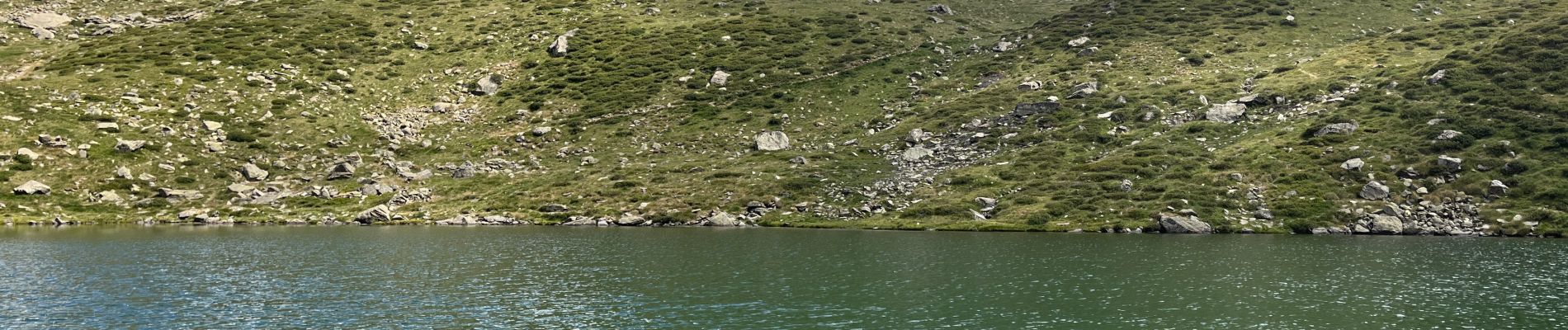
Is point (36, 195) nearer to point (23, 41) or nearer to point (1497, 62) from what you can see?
point (23, 41)

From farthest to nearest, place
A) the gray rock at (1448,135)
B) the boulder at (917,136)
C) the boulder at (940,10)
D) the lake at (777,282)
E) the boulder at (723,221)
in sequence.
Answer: the boulder at (940,10) → the boulder at (917,136) → the boulder at (723,221) → the gray rock at (1448,135) → the lake at (777,282)

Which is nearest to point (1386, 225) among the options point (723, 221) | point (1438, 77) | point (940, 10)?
point (1438, 77)

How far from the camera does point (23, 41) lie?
133 m

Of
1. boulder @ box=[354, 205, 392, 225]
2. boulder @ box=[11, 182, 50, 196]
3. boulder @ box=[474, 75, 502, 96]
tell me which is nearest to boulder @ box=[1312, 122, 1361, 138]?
boulder @ box=[354, 205, 392, 225]

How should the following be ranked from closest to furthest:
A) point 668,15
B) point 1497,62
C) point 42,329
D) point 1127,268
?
point 42,329 → point 1127,268 → point 1497,62 → point 668,15

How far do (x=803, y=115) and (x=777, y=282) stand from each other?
73.1 m

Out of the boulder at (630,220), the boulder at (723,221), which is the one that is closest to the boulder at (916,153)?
the boulder at (723,221)

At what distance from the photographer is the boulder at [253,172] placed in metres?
100

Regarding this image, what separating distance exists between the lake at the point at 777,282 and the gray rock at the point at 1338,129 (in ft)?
77.3

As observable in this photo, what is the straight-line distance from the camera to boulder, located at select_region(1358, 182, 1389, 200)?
81.6 m

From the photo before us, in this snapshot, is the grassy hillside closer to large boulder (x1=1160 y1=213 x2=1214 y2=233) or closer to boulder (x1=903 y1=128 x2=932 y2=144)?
large boulder (x1=1160 y1=213 x2=1214 y2=233)

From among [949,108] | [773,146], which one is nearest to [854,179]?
[773,146]

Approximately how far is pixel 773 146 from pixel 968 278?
61.3m

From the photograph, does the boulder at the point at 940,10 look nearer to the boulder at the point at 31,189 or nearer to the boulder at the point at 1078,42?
the boulder at the point at 1078,42
